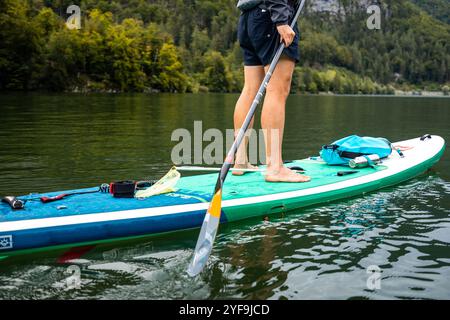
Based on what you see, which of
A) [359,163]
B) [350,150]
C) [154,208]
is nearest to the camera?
[154,208]

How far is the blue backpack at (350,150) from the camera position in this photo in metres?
8.26

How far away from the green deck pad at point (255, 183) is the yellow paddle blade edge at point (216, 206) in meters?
0.71

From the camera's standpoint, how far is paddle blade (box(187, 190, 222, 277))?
4.29 meters

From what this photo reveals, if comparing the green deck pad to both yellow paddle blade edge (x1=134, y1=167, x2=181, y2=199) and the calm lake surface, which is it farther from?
the calm lake surface

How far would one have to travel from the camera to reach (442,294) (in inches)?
157

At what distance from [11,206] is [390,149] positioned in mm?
6828

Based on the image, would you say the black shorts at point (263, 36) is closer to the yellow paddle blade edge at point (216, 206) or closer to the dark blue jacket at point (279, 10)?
the dark blue jacket at point (279, 10)

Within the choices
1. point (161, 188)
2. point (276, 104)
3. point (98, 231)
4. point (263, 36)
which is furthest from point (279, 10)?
point (98, 231)

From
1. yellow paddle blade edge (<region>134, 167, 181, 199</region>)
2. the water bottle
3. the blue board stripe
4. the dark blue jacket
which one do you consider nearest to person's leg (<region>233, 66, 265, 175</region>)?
the dark blue jacket

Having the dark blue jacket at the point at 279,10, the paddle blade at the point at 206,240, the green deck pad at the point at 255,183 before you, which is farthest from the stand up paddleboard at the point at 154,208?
the dark blue jacket at the point at 279,10

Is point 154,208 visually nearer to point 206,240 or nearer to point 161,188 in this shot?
point 161,188

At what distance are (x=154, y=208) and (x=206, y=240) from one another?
1016 mm

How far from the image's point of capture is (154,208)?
5336 millimetres
